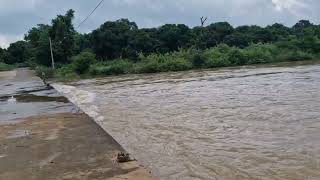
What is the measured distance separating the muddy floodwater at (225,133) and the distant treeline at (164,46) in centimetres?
3325

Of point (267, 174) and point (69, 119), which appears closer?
point (267, 174)

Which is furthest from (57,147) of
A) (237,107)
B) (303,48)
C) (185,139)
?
(303,48)

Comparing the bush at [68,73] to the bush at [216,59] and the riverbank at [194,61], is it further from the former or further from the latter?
the bush at [216,59]

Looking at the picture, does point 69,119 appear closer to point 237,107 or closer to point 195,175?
point 237,107

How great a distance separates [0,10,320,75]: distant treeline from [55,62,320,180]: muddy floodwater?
33.3 metres

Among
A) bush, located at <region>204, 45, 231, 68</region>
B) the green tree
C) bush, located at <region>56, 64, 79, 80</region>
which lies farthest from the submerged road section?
the green tree

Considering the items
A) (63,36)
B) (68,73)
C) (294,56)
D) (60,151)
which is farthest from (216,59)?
(60,151)

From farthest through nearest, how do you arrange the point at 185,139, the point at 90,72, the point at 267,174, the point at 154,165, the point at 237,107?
the point at 90,72 → the point at 237,107 → the point at 185,139 → the point at 154,165 → the point at 267,174

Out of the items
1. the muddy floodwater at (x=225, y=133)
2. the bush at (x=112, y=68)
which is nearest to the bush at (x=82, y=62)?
the bush at (x=112, y=68)

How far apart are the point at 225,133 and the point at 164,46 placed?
2313 inches

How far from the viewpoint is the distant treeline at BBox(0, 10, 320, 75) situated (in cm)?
5181

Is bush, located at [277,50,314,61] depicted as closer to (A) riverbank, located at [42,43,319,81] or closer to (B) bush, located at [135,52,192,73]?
(A) riverbank, located at [42,43,319,81]

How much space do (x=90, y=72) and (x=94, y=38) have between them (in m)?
17.1

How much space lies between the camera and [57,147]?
9281mm
